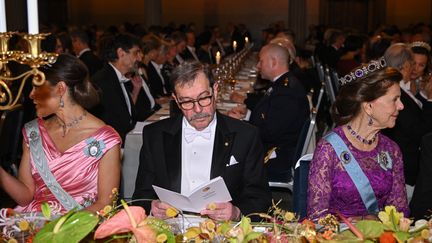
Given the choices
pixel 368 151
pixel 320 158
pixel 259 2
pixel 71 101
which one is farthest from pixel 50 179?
pixel 259 2

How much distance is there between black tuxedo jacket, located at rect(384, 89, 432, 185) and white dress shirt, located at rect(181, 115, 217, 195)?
1762mm

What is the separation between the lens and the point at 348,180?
3.04 metres

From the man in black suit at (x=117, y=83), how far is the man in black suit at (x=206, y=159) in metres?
1.93

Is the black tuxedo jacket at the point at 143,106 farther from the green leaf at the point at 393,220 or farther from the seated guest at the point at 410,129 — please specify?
the green leaf at the point at 393,220

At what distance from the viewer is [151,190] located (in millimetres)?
3117

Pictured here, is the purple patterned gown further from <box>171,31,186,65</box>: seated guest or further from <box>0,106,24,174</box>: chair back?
<box>171,31,186,65</box>: seated guest

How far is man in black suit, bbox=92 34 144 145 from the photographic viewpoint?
17.0ft

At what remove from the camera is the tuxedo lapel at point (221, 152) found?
9.98ft

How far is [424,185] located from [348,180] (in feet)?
1.29

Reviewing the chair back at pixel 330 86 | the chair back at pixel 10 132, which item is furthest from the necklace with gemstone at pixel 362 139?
the chair back at pixel 330 86

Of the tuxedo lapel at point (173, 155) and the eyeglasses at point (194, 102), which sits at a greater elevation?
the eyeglasses at point (194, 102)

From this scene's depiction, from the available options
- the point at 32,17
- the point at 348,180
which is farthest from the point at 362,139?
the point at 32,17

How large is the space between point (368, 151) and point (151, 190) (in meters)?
1.05

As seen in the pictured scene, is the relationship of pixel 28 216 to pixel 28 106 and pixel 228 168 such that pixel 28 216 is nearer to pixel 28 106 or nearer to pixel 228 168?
pixel 228 168
